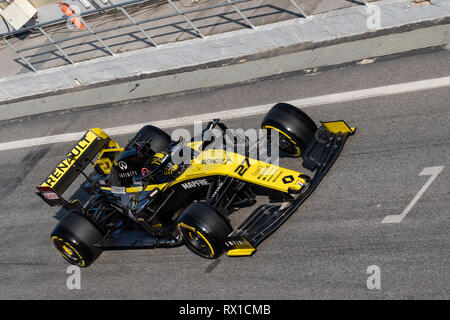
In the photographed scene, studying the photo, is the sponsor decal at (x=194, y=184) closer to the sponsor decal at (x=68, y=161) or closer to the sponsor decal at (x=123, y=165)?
the sponsor decal at (x=123, y=165)

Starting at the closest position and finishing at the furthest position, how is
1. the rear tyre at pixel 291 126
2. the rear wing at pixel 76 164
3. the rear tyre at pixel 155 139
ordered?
the rear tyre at pixel 291 126 → the rear wing at pixel 76 164 → the rear tyre at pixel 155 139

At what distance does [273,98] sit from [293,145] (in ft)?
7.59

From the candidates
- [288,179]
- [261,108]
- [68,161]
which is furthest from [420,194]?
[68,161]

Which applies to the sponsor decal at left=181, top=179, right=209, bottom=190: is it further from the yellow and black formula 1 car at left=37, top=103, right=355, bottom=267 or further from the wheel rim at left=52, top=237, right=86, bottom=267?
the wheel rim at left=52, top=237, right=86, bottom=267

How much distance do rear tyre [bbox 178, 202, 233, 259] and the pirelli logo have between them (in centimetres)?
251

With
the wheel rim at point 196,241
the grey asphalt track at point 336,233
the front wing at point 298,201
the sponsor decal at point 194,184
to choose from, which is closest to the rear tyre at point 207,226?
the wheel rim at point 196,241

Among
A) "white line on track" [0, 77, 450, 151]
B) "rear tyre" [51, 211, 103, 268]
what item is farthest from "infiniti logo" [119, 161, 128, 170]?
"white line on track" [0, 77, 450, 151]

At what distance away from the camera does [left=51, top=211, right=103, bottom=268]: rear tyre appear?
27.6 feet

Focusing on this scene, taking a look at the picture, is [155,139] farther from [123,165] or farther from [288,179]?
[288,179]

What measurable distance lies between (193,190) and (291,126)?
188cm

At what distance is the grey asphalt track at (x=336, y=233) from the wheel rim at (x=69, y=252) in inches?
9.6

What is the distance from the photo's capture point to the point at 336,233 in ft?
23.9

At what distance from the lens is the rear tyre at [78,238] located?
27.6ft

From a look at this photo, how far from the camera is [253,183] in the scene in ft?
25.6
